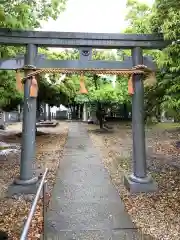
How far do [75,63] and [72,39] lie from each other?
22.1 inches

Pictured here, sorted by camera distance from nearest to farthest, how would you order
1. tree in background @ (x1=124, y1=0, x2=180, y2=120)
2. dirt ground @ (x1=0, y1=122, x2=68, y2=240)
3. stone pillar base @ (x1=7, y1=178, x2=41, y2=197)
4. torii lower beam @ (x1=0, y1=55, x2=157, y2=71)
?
1. dirt ground @ (x1=0, y1=122, x2=68, y2=240)
2. tree in background @ (x1=124, y1=0, x2=180, y2=120)
3. stone pillar base @ (x1=7, y1=178, x2=41, y2=197)
4. torii lower beam @ (x1=0, y1=55, x2=157, y2=71)

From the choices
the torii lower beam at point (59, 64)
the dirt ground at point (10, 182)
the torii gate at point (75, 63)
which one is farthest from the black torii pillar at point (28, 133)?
the dirt ground at point (10, 182)

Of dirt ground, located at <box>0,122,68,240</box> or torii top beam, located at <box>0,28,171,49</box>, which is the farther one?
torii top beam, located at <box>0,28,171,49</box>

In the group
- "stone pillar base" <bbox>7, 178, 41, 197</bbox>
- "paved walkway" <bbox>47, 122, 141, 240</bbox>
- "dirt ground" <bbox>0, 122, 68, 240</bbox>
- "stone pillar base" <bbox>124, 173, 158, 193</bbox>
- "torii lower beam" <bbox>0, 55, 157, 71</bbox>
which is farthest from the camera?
"torii lower beam" <bbox>0, 55, 157, 71</bbox>

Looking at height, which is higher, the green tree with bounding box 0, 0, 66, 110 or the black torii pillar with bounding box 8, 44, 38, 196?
the green tree with bounding box 0, 0, 66, 110

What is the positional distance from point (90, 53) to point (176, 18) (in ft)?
7.33

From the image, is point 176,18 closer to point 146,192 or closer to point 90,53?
point 90,53

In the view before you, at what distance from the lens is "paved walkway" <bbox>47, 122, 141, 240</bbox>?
4.92 metres

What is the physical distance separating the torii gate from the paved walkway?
0.79 metres

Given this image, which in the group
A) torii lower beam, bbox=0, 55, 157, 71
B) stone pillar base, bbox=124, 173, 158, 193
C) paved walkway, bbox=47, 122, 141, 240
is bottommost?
paved walkway, bbox=47, 122, 141, 240

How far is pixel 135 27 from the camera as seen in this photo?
1130 cm

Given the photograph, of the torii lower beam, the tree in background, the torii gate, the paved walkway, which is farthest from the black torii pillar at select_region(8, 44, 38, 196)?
the tree in background

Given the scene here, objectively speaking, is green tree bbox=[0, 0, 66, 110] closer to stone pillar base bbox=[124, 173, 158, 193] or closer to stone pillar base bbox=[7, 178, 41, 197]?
stone pillar base bbox=[7, 178, 41, 197]

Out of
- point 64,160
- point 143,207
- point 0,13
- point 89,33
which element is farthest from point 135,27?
point 143,207
